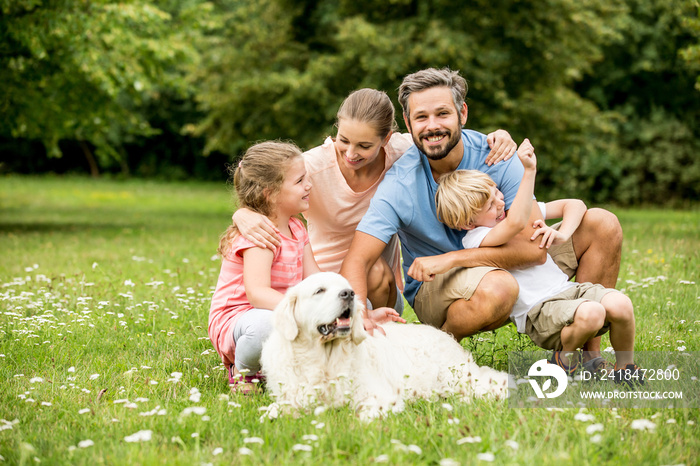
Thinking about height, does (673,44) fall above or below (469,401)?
above

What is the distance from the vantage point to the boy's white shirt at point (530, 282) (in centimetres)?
405

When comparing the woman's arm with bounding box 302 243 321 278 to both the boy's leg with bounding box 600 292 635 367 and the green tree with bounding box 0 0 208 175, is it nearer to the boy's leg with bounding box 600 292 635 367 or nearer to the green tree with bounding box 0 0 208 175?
the boy's leg with bounding box 600 292 635 367

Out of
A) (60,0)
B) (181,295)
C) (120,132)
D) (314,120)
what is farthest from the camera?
(120,132)

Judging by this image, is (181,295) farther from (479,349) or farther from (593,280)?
(593,280)

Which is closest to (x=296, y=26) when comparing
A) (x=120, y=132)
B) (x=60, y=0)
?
(x=60, y=0)

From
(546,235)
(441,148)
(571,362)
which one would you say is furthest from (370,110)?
(571,362)

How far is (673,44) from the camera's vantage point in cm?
2252

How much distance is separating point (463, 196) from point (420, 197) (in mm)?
373

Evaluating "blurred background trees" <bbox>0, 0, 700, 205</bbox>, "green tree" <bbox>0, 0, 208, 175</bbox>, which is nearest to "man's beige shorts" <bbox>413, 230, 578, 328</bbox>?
"blurred background trees" <bbox>0, 0, 700, 205</bbox>

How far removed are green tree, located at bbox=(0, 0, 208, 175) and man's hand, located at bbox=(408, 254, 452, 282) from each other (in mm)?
9065

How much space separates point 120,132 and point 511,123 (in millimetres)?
24421

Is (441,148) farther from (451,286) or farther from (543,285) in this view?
(543,285)

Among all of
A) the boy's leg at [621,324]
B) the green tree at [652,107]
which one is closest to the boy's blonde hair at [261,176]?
the boy's leg at [621,324]

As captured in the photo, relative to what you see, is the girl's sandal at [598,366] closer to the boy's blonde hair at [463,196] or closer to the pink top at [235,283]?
the boy's blonde hair at [463,196]
